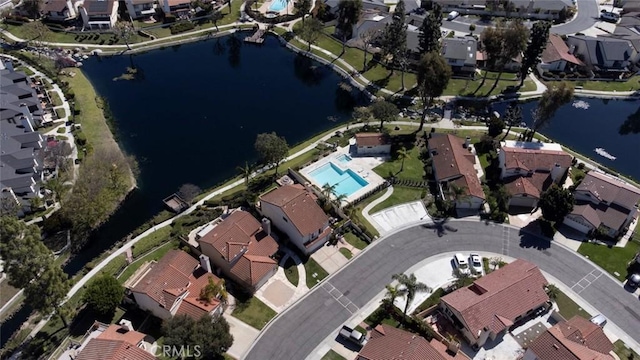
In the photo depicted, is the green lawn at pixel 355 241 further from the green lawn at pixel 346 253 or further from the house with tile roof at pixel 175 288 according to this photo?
the house with tile roof at pixel 175 288

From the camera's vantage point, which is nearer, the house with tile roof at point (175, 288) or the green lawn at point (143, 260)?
the house with tile roof at point (175, 288)

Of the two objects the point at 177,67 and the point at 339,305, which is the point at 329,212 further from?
the point at 177,67

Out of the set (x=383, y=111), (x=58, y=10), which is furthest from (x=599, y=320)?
(x=58, y=10)

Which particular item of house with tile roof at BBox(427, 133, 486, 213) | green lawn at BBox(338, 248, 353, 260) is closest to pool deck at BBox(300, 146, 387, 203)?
house with tile roof at BBox(427, 133, 486, 213)

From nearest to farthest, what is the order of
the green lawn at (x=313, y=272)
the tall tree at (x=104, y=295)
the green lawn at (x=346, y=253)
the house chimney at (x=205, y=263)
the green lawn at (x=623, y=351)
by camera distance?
1. the green lawn at (x=623, y=351)
2. the tall tree at (x=104, y=295)
3. the house chimney at (x=205, y=263)
4. the green lawn at (x=313, y=272)
5. the green lawn at (x=346, y=253)

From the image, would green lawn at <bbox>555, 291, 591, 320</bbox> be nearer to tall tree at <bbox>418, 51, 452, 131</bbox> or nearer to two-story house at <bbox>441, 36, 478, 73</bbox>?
tall tree at <bbox>418, 51, 452, 131</bbox>

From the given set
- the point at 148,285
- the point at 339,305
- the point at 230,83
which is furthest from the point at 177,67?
the point at 339,305

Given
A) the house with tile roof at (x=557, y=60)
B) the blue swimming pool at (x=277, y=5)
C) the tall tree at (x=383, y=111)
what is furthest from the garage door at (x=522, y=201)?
the blue swimming pool at (x=277, y=5)

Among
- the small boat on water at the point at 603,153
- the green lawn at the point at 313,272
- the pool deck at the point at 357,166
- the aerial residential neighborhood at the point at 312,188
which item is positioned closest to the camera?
the aerial residential neighborhood at the point at 312,188
